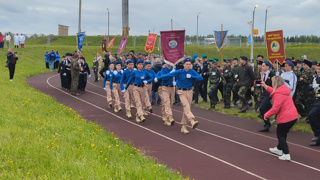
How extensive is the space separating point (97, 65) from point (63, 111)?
12135mm

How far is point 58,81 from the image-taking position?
81.7 ft

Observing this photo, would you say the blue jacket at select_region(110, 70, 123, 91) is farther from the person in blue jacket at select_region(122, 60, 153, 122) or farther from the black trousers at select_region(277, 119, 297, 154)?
the black trousers at select_region(277, 119, 297, 154)

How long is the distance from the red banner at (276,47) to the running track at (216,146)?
246 centimetres

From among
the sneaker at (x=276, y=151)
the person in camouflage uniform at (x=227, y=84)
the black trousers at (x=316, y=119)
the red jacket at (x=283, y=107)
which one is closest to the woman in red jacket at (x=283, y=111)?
the red jacket at (x=283, y=107)

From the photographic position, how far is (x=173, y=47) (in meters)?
11.9

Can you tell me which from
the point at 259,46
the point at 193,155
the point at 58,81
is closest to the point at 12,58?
the point at 58,81

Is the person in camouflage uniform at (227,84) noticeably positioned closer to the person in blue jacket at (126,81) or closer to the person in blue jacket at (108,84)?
the person in blue jacket at (126,81)

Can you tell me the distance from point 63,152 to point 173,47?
5.81 m

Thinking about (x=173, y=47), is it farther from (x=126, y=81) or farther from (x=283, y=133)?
(x=283, y=133)

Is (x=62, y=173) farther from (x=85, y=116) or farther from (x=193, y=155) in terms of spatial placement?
(x=85, y=116)

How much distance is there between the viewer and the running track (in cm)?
726

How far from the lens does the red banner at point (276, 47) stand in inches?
503

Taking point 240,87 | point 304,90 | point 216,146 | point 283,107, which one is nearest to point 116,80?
point 240,87

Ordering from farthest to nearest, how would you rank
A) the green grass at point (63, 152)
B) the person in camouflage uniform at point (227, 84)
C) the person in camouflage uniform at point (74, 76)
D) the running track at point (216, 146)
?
the person in camouflage uniform at point (74, 76) → the person in camouflage uniform at point (227, 84) → the running track at point (216, 146) → the green grass at point (63, 152)
